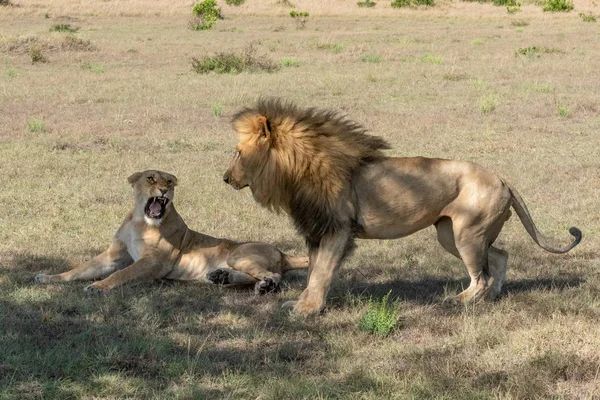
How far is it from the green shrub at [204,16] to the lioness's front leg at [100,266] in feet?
91.7

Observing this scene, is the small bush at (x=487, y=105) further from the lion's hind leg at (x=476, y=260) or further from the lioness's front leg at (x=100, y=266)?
the lioness's front leg at (x=100, y=266)

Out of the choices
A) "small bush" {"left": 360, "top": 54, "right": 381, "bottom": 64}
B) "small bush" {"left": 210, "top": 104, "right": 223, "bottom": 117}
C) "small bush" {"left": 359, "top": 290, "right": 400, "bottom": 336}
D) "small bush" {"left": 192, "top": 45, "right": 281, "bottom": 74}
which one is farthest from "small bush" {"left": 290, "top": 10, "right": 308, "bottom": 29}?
"small bush" {"left": 359, "top": 290, "right": 400, "bottom": 336}

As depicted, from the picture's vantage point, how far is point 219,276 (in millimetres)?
6207

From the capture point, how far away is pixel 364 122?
45.5 ft

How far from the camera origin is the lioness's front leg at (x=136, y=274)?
607 cm

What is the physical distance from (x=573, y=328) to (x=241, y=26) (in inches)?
1259

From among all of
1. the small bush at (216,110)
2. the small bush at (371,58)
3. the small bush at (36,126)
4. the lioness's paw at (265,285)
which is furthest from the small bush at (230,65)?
the lioness's paw at (265,285)

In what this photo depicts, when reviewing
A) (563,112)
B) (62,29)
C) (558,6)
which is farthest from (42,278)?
(558,6)

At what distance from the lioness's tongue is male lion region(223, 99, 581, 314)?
1010mm

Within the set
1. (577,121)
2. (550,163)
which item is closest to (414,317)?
(550,163)

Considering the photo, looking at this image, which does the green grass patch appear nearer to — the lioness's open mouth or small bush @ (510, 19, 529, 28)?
small bush @ (510, 19, 529, 28)

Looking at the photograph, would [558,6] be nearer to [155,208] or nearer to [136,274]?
[155,208]

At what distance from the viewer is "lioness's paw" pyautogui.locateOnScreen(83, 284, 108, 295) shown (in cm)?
599

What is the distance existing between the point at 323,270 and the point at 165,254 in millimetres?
1445
